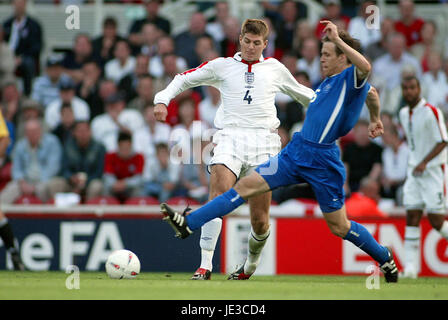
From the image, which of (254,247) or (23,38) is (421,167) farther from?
(23,38)

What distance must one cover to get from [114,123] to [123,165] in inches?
45.1

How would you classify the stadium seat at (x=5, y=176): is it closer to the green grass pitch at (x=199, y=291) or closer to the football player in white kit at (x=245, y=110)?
the football player in white kit at (x=245, y=110)

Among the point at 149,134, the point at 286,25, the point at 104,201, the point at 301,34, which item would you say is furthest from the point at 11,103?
the point at 301,34

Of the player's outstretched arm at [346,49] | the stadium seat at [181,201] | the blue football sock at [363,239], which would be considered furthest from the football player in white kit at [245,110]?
the stadium seat at [181,201]

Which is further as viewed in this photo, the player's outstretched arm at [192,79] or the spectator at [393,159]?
the spectator at [393,159]

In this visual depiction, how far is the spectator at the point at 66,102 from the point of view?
47.4ft

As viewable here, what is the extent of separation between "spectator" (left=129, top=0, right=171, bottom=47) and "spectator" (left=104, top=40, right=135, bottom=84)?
16.1 inches

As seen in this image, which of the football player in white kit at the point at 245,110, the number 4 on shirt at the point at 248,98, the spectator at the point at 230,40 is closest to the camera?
the football player in white kit at the point at 245,110

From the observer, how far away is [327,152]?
766 cm

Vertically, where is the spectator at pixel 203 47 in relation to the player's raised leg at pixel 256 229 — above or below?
above

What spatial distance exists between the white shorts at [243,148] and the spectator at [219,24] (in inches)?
283

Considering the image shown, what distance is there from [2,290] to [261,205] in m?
2.78

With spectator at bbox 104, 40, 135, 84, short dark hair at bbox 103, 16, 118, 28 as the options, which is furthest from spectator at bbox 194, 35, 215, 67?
short dark hair at bbox 103, 16, 118, 28
